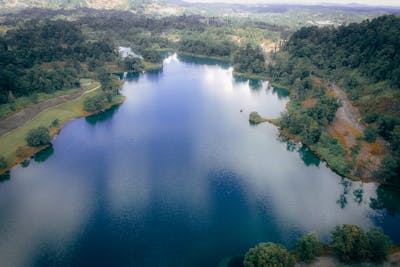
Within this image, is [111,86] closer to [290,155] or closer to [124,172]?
[124,172]

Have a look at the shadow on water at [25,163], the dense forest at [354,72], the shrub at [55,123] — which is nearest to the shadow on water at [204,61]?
the dense forest at [354,72]

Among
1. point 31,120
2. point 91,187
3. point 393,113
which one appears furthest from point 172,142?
point 393,113

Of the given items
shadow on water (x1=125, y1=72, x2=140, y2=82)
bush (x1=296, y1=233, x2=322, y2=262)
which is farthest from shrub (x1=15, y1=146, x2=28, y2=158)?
shadow on water (x1=125, y1=72, x2=140, y2=82)

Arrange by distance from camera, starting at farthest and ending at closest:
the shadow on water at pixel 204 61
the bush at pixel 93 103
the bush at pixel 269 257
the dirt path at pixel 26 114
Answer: the shadow on water at pixel 204 61 < the bush at pixel 93 103 < the dirt path at pixel 26 114 < the bush at pixel 269 257

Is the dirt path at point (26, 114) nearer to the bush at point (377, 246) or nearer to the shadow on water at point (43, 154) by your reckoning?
the shadow on water at point (43, 154)

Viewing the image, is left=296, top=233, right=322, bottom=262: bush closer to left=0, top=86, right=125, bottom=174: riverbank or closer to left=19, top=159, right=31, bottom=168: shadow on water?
left=19, top=159, right=31, bottom=168: shadow on water

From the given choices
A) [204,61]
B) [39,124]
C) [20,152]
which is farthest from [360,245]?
[204,61]
